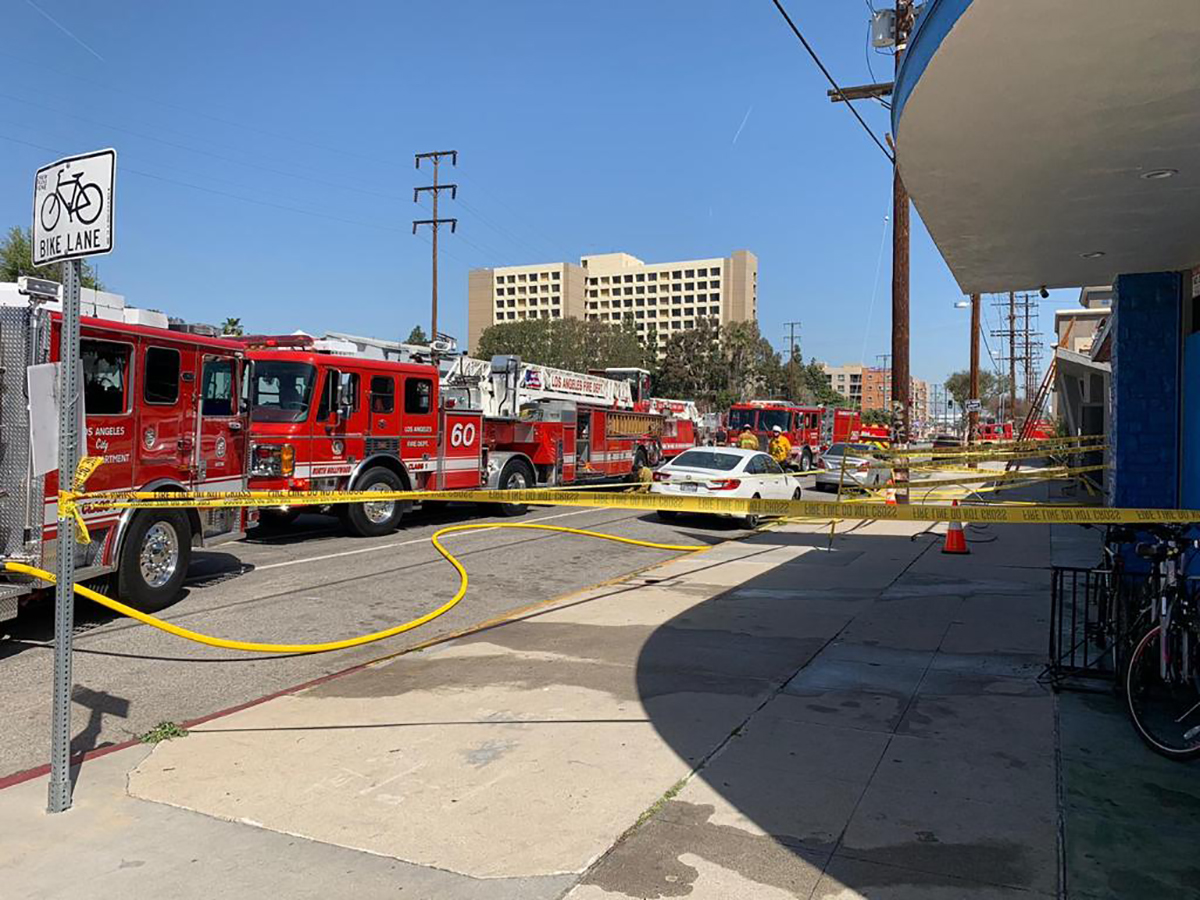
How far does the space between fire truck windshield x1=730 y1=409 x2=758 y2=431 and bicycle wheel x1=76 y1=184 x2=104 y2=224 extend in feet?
98.0

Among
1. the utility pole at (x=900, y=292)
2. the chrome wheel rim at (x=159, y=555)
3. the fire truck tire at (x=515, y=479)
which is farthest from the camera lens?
the utility pole at (x=900, y=292)

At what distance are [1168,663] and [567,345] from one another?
6747 centimetres

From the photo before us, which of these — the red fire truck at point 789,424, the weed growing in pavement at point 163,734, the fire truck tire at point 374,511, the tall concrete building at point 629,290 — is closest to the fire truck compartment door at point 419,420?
the fire truck tire at point 374,511

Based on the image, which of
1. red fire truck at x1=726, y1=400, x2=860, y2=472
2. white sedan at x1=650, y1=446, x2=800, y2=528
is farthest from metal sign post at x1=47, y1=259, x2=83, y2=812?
red fire truck at x1=726, y1=400, x2=860, y2=472

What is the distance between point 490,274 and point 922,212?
533 feet

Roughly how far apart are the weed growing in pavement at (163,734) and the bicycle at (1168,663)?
18.3ft

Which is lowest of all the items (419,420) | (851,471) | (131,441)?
(851,471)

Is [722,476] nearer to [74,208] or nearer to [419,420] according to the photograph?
[419,420]

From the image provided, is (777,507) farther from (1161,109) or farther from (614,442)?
(614,442)

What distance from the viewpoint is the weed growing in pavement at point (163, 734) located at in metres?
5.27

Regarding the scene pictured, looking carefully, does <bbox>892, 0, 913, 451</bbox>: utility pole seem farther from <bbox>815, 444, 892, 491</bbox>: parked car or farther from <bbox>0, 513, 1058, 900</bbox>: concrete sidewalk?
<bbox>0, 513, 1058, 900</bbox>: concrete sidewalk

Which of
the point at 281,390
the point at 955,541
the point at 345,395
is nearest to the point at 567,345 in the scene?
the point at 345,395

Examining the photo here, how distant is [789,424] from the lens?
3306 cm

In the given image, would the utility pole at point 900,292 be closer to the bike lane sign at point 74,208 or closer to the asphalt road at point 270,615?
the asphalt road at point 270,615
